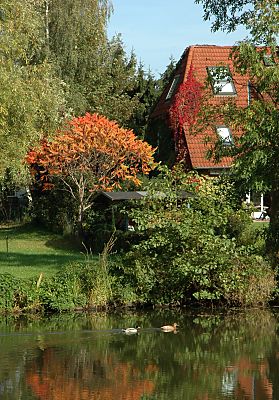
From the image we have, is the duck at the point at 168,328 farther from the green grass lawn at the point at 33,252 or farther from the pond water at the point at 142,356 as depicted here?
the green grass lawn at the point at 33,252

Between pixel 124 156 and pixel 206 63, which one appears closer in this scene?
pixel 124 156

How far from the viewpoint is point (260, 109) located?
22.4m

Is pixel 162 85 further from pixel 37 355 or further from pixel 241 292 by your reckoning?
pixel 37 355

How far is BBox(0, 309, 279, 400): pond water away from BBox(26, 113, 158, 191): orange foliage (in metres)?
13.1

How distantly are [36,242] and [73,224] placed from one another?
63.2 inches

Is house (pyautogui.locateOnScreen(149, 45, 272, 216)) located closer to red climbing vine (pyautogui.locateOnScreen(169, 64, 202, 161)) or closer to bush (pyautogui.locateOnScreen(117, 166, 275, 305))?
red climbing vine (pyautogui.locateOnScreen(169, 64, 202, 161))

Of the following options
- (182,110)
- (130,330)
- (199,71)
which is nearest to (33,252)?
(130,330)

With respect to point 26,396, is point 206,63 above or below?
above

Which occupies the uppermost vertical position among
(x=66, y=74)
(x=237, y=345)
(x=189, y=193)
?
(x=66, y=74)

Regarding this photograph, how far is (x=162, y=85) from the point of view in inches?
2105

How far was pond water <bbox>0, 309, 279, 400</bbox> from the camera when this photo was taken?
14.2 meters

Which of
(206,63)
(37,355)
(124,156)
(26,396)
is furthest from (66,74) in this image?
(26,396)

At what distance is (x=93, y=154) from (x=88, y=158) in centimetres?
25

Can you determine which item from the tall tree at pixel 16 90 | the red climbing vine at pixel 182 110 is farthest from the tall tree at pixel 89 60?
the tall tree at pixel 16 90
